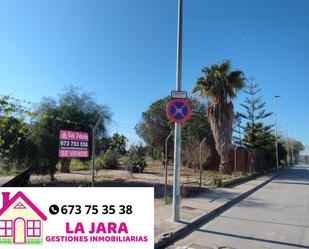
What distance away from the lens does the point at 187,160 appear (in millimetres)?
29219

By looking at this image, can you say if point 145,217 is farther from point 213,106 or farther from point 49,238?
point 213,106

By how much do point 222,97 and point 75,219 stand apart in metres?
23.0

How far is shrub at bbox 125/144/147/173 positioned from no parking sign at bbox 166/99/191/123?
1660 centimetres

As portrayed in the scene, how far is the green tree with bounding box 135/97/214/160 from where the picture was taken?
37.1 meters

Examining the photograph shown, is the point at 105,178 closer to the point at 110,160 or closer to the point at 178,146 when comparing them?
the point at 110,160

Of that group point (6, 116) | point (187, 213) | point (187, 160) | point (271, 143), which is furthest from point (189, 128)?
point (6, 116)

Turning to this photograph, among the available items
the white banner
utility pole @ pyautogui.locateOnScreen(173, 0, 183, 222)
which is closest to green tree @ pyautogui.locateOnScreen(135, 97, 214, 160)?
utility pole @ pyautogui.locateOnScreen(173, 0, 183, 222)

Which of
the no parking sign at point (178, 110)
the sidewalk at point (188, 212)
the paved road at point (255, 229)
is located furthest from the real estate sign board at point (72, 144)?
the paved road at point (255, 229)

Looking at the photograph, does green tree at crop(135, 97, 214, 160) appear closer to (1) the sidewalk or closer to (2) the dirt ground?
(2) the dirt ground

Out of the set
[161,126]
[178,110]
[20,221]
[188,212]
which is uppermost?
[161,126]

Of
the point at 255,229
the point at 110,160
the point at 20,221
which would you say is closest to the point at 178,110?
the point at 255,229

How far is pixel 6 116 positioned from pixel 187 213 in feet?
18.0

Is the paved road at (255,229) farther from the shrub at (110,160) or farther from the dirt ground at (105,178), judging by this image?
the shrub at (110,160)

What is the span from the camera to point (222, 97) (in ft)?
90.7
